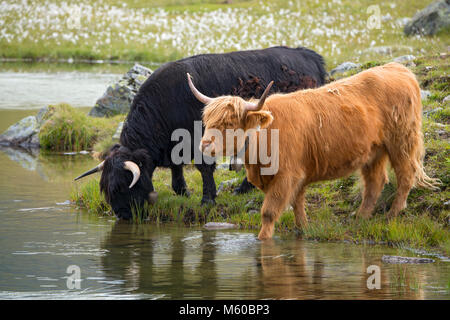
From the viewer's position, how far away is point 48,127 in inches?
557

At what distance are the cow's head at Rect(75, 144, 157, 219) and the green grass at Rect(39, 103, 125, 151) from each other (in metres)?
5.53

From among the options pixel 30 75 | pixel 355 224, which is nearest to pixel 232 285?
pixel 355 224

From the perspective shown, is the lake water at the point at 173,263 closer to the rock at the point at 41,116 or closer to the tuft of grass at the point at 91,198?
the tuft of grass at the point at 91,198

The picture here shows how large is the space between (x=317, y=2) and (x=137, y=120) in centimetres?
2855

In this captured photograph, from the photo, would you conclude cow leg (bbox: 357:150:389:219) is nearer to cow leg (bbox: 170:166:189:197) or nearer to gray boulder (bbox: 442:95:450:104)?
cow leg (bbox: 170:166:189:197)

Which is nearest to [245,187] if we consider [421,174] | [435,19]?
[421,174]

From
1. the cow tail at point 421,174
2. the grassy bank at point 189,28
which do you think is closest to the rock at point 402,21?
the grassy bank at point 189,28

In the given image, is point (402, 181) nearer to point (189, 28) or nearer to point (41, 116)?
point (41, 116)

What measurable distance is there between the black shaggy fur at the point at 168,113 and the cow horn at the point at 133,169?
0.10 m

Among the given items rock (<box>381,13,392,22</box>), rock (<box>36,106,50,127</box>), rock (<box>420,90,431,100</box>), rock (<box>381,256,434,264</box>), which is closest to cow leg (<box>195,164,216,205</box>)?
rock (<box>381,256,434,264</box>)

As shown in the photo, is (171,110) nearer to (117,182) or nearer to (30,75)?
(117,182)

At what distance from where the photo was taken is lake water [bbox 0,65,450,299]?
5492 mm

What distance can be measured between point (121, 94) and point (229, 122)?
9.17 meters

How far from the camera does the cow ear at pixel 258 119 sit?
21.5 feet
